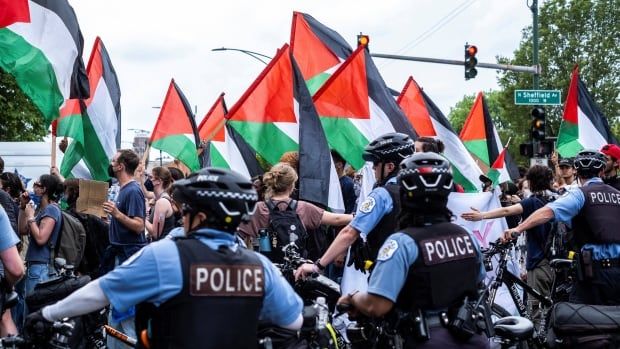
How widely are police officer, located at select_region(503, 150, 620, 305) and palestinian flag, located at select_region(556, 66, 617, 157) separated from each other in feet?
19.7

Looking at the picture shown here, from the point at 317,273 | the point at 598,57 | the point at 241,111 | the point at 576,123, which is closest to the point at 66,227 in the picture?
the point at 241,111

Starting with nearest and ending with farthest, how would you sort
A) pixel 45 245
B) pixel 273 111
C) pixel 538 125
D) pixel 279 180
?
pixel 279 180 → pixel 45 245 → pixel 273 111 → pixel 538 125

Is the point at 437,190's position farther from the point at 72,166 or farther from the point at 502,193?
the point at 502,193

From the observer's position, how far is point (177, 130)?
1408 cm

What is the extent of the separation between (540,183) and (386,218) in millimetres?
4817

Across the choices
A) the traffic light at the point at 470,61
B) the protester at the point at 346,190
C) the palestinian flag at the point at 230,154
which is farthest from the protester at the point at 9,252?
the traffic light at the point at 470,61

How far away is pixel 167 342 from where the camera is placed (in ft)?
13.9

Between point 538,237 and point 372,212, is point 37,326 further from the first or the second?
point 538,237

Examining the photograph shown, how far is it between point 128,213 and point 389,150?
9.77ft

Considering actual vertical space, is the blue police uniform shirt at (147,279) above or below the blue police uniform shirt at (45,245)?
above

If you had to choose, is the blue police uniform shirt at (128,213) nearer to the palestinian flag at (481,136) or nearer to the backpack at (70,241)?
the backpack at (70,241)

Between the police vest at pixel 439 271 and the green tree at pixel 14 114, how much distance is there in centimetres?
2733

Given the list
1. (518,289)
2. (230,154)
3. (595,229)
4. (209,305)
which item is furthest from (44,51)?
(209,305)

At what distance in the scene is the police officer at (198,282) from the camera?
13.9ft
